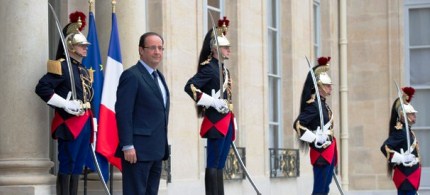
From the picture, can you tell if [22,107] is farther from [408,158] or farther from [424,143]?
[424,143]

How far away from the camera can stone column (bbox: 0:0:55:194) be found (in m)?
10.5

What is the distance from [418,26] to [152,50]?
14.5 meters

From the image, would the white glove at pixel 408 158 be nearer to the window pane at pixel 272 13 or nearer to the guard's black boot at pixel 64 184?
the window pane at pixel 272 13

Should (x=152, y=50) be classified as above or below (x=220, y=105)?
above

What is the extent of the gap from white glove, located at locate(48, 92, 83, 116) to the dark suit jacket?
1483mm

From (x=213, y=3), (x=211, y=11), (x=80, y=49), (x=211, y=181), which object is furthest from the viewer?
(x=213, y=3)

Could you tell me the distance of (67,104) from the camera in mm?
10047

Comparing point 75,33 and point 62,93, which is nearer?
point 62,93

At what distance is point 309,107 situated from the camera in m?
13.2

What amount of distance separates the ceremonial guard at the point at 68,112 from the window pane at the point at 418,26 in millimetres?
12952

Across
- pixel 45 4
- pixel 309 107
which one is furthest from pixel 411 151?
pixel 45 4

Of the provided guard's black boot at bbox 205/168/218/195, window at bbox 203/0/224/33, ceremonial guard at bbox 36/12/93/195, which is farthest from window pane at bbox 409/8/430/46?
ceremonial guard at bbox 36/12/93/195

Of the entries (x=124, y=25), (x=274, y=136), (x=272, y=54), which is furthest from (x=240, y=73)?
(x=124, y=25)

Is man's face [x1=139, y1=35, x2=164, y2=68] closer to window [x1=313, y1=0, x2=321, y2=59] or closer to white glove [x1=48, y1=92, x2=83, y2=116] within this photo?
white glove [x1=48, y1=92, x2=83, y2=116]
